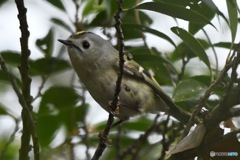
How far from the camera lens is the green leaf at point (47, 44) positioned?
2557 mm

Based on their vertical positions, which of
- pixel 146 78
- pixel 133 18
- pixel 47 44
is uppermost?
pixel 47 44

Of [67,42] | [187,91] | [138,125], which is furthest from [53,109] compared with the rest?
[187,91]

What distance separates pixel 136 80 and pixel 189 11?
0.98m

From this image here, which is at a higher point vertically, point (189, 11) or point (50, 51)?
point (50, 51)

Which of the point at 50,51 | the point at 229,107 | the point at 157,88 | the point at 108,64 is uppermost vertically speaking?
the point at 50,51

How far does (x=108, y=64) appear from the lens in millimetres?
2814

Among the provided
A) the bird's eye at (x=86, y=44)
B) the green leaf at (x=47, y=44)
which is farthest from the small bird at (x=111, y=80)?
the green leaf at (x=47, y=44)

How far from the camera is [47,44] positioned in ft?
8.38

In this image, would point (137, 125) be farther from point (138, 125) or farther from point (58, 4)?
point (58, 4)

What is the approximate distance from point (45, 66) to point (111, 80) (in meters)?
0.35

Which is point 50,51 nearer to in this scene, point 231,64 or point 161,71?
point 161,71

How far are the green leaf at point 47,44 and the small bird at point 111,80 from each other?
0.42 feet

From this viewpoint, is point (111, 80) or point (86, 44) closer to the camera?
point (111, 80)

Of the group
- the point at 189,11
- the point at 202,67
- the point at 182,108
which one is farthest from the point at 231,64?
the point at 202,67
